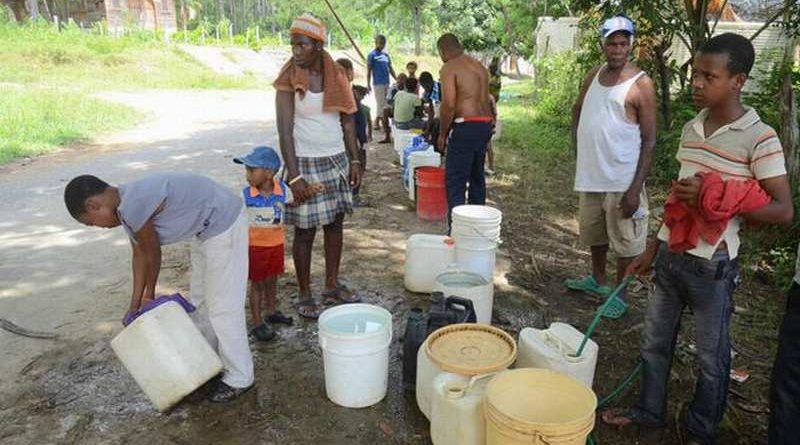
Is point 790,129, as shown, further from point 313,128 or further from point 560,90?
point 560,90

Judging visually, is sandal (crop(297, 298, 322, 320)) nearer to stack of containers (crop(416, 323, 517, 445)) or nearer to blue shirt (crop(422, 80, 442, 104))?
stack of containers (crop(416, 323, 517, 445))

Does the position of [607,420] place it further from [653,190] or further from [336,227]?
[653,190]

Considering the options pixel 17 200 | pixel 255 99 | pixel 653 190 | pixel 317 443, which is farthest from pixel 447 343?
pixel 255 99

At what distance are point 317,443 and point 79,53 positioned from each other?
21275 mm

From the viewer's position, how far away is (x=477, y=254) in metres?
3.92

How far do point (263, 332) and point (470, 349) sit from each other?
156 cm

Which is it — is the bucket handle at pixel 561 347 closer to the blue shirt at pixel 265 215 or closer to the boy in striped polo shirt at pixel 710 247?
the boy in striped polo shirt at pixel 710 247

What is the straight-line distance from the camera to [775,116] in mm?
6438

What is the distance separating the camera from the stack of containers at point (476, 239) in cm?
388

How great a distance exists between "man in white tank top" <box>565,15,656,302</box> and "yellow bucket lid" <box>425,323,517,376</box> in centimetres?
160

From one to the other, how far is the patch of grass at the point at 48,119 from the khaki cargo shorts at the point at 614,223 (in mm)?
8572

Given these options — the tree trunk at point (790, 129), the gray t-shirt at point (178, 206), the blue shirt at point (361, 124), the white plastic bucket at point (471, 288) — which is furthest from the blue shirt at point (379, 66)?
the gray t-shirt at point (178, 206)

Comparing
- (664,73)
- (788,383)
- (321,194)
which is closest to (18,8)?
(664,73)

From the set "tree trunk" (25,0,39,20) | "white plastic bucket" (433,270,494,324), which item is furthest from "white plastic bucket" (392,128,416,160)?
"tree trunk" (25,0,39,20)
